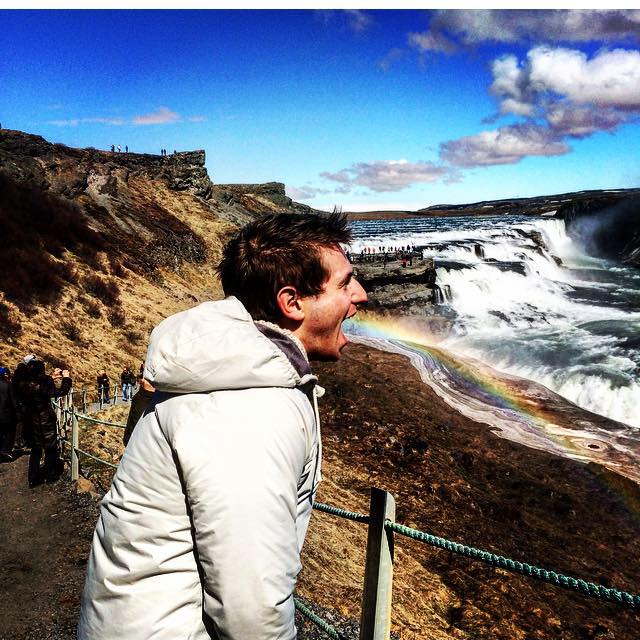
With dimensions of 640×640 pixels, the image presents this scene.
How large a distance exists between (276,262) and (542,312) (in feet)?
105

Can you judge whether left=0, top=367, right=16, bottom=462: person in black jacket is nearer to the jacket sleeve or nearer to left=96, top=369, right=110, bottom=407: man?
left=96, top=369, right=110, bottom=407: man

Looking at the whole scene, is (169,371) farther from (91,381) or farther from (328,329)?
(91,381)

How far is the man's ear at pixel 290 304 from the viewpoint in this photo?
1675 mm

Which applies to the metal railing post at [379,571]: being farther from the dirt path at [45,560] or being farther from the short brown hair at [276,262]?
the dirt path at [45,560]

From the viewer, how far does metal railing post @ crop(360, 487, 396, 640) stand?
2.18m

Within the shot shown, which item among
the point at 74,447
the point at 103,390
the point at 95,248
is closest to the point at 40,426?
the point at 74,447

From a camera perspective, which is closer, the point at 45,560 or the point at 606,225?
the point at 45,560

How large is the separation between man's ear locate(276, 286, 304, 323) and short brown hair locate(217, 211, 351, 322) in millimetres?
16

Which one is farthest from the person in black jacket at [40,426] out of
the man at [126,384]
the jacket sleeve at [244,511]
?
the jacket sleeve at [244,511]

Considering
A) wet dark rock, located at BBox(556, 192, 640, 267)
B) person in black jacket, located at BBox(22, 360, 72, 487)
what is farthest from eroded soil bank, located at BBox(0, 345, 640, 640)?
wet dark rock, located at BBox(556, 192, 640, 267)

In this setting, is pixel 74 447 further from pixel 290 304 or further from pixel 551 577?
pixel 551 577

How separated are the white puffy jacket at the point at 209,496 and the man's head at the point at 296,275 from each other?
0.20 meters

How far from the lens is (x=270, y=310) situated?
5.55 ft

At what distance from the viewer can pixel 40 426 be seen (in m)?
8.34
